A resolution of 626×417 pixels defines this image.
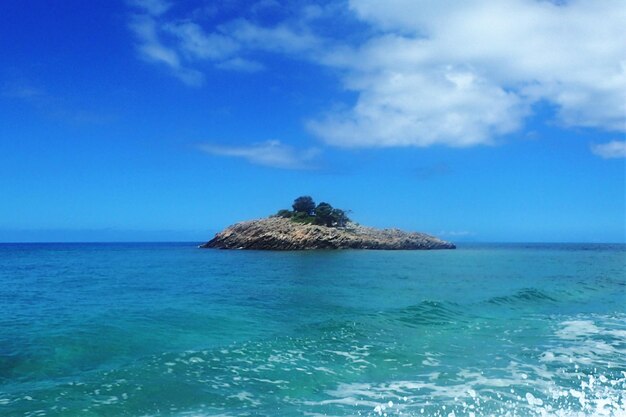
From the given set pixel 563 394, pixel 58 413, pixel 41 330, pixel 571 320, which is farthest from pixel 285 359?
pixel 571 320

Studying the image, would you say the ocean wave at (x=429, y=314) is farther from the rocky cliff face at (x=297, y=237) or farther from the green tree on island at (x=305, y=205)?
the green tree on island at (x=305, y=205)

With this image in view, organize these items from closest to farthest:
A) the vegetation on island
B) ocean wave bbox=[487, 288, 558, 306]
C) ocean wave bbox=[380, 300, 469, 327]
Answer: ocean wave bbox=[380, 300, 469, 327] < ocean wave bbox=[487, 288, 558, 306] < the vegetation on island

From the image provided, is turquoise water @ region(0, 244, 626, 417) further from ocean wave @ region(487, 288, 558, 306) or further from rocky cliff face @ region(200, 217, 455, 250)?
rocky cliff face @ region(200, 217, 455, 250)

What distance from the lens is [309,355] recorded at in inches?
539

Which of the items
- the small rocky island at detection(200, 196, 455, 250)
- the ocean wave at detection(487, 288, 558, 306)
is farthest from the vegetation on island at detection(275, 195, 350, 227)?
the ocean wave at detection(487, 288, 558, 306)

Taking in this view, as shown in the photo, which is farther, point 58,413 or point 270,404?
point 270,404

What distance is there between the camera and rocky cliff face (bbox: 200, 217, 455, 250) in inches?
3632

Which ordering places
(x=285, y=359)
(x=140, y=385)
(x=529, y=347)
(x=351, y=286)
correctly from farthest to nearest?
(x=351, y=286), (x=529, y=347), (x=285, y=359), (x=140, y=385)

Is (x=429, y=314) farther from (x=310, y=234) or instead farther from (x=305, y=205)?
(x=305, y=205)

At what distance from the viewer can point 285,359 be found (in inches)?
520

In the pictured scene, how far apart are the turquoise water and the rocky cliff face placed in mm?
65958

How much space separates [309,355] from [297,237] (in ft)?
256

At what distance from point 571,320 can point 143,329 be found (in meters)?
16.8

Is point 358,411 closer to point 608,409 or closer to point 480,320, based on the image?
point 608,409
